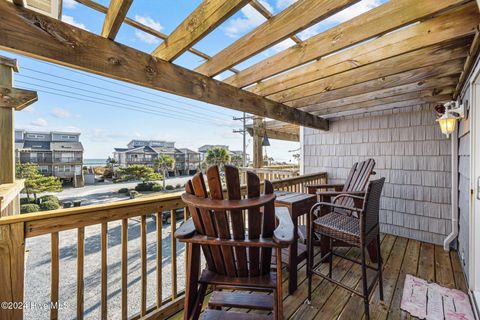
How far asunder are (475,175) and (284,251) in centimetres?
191

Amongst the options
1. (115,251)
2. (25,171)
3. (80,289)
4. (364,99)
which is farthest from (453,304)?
(25,171)

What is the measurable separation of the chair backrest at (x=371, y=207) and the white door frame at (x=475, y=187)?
79cm

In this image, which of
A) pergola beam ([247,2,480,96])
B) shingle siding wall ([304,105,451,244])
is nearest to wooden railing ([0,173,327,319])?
pergola beam ([247,2,480,96])

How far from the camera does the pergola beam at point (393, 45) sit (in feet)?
4.98

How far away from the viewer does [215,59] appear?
209 cm

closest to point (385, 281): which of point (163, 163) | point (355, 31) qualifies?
point (355, 31)

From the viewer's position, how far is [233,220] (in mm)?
1233

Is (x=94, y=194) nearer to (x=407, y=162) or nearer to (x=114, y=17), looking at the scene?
(x=114, y=17)

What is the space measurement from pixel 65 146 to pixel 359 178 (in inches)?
547

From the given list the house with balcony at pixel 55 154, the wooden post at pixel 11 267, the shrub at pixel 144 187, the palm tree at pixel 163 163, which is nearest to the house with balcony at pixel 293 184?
the wooden post at pixel 11 267

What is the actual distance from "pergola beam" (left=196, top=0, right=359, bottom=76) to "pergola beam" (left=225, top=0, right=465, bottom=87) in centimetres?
42

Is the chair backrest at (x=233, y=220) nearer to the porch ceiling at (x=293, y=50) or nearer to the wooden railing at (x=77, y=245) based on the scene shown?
the wooden railing at (x=77, y=245)

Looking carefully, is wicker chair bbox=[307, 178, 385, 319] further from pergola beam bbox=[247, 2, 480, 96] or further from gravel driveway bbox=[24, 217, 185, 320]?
gravel driveway bbox=[24, 217, 185, 320]

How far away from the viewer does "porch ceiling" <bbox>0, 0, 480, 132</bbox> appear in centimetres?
138
